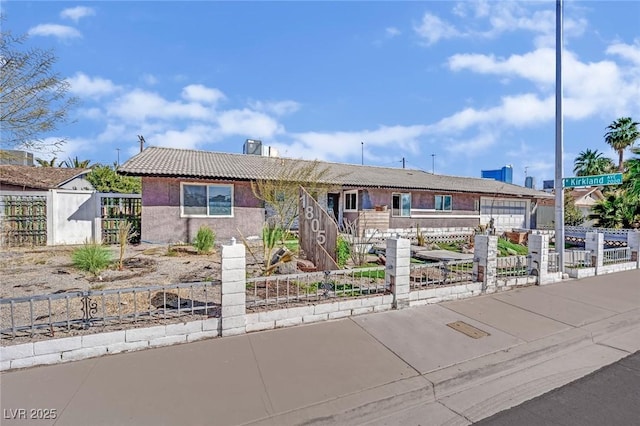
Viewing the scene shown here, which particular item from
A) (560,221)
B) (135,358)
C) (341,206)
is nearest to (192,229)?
(341,206)

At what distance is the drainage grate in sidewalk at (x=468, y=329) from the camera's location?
4719 millimetres

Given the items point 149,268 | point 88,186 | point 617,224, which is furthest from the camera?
point 88,186

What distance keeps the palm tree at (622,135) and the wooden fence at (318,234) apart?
111 ft

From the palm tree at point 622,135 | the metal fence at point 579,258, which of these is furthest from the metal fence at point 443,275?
the palm tree at point 622,135

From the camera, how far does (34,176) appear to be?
15.1 meters

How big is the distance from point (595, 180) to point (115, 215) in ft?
51.3

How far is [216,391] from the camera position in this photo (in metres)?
3.17

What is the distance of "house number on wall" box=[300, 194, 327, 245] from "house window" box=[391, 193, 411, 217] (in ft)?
32.1

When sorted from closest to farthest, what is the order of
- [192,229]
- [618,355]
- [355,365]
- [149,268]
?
[355,365] < [618,355] < [149,268] < [192,229]

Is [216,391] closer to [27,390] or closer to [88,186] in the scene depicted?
[27,390]

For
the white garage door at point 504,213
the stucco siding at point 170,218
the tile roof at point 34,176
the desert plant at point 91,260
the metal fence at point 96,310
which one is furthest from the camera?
the white garage door at point 504,213

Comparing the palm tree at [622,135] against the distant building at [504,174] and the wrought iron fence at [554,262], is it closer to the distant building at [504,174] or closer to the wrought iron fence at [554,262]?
the distant building at [504,174]

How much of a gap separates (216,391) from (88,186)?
2251 centimetres

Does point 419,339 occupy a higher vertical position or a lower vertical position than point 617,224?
lower
